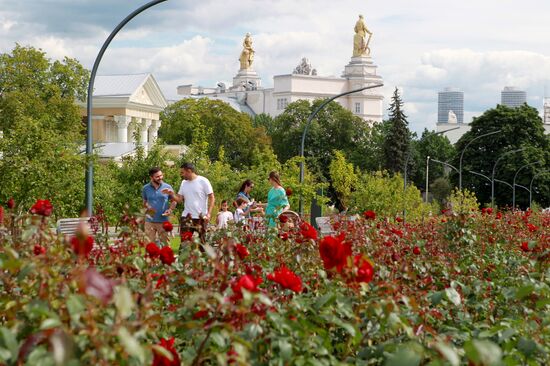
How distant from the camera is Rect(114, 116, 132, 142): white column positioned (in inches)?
3337

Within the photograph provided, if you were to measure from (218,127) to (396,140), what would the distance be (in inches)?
642

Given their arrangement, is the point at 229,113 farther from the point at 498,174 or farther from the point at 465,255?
the point at 465,255

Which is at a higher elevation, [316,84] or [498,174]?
[316,84]

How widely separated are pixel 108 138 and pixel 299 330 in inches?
3347

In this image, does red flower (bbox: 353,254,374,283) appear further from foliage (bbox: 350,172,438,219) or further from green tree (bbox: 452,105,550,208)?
green tree (bbox: 452,105,550,208)

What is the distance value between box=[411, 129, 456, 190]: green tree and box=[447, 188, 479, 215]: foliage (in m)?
55.9

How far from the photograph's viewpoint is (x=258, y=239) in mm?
9688

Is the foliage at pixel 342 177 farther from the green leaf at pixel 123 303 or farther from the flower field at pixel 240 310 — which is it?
the green leaf at pixel 123 303

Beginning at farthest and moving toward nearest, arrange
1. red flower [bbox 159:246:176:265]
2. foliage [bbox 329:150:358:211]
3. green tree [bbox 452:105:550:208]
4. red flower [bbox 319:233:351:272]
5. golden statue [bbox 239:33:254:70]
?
golden statue [bbox 239:33:254:70]
green tree [bbox 452:105:550:208]
foliage [bbox 329:150:358:211]
red flower [bbox 159:246:176:265]
red flower [bbox 319:233:351:272]

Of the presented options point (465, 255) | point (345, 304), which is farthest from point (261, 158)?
point (345, 304)

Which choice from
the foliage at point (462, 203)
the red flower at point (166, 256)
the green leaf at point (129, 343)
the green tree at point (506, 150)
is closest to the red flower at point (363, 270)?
the red flower at point (166, 256)

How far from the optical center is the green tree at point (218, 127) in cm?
9562

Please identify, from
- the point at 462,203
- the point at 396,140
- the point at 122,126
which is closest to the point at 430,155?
the point at 396,140

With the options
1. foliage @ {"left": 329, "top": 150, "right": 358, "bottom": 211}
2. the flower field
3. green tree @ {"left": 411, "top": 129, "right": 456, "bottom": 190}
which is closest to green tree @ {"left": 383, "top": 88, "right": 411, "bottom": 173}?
green tree @ {"left": 411, "top": 129, "right": 456, "bottom": 190}
